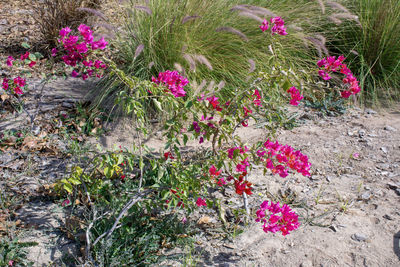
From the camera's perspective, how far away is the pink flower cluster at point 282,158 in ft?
5.94

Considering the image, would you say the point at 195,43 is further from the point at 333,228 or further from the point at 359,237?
the point at 359,237

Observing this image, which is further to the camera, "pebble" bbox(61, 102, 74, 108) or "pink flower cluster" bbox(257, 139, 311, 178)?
"pebble" bbox(61, 102, 74, 108)

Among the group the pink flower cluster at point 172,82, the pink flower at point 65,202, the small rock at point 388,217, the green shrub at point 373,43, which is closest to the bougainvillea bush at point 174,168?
the pink flower cluster at point 172,82

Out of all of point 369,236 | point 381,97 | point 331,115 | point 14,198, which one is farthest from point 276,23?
point 381,97

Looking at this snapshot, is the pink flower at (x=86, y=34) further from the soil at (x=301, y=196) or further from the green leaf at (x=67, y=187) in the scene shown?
the green leaf at (x=67, y=187)

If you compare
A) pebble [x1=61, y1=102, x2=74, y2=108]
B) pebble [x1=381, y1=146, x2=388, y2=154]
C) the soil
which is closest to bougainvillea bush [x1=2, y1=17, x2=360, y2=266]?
the soil

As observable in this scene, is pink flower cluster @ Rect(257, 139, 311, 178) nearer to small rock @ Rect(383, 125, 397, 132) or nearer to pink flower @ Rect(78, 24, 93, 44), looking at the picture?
pink flower @ Rect(78, 24, 93, 44)

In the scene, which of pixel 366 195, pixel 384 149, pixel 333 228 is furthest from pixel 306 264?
pixel 384 149

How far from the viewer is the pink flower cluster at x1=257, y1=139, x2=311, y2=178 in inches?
71.2

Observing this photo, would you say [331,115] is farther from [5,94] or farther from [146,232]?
[5,94]

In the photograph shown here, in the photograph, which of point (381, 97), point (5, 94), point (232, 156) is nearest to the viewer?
point (232, 156)

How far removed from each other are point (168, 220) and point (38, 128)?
1502 mm

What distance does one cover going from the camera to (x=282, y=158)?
180cm

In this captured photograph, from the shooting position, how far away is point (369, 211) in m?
2.19
